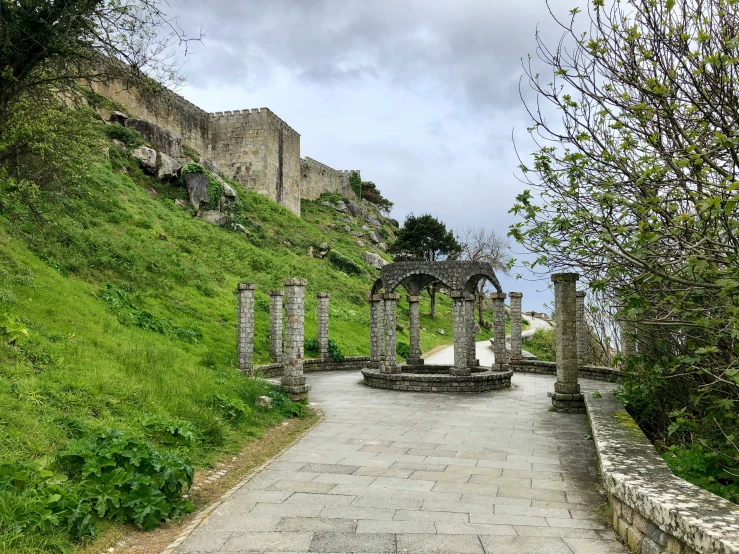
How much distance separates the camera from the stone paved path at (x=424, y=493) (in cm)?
466

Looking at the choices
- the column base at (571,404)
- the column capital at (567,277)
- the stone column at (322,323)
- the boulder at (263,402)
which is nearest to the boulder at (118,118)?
the stone column at (322,323)

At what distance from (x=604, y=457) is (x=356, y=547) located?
2.79 metres

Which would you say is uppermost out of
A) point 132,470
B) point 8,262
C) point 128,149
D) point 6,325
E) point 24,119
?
point 128,149

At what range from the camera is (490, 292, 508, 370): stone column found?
17.4m

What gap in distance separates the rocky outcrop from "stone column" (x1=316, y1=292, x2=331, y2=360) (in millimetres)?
14789

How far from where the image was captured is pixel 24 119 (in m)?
10.8

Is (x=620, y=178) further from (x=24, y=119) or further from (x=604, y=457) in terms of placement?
(x=24, y=119)

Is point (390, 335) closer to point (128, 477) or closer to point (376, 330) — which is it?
point (376, 330)

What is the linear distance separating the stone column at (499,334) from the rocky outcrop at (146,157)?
67.2ft

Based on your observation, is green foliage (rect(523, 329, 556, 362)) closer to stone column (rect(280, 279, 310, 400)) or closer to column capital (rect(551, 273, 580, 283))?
column capital (rect(551, 273, 580, 283))

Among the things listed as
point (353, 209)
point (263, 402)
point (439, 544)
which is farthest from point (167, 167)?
point (439, 544)

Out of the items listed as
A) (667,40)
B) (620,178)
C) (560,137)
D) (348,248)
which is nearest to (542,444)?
(620,178)

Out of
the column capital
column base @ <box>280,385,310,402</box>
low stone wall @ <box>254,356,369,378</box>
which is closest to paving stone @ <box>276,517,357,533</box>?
column base @ <box>280,385,310,402</box>

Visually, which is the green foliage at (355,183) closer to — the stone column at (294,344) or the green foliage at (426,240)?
the green foliage at (426,240)
